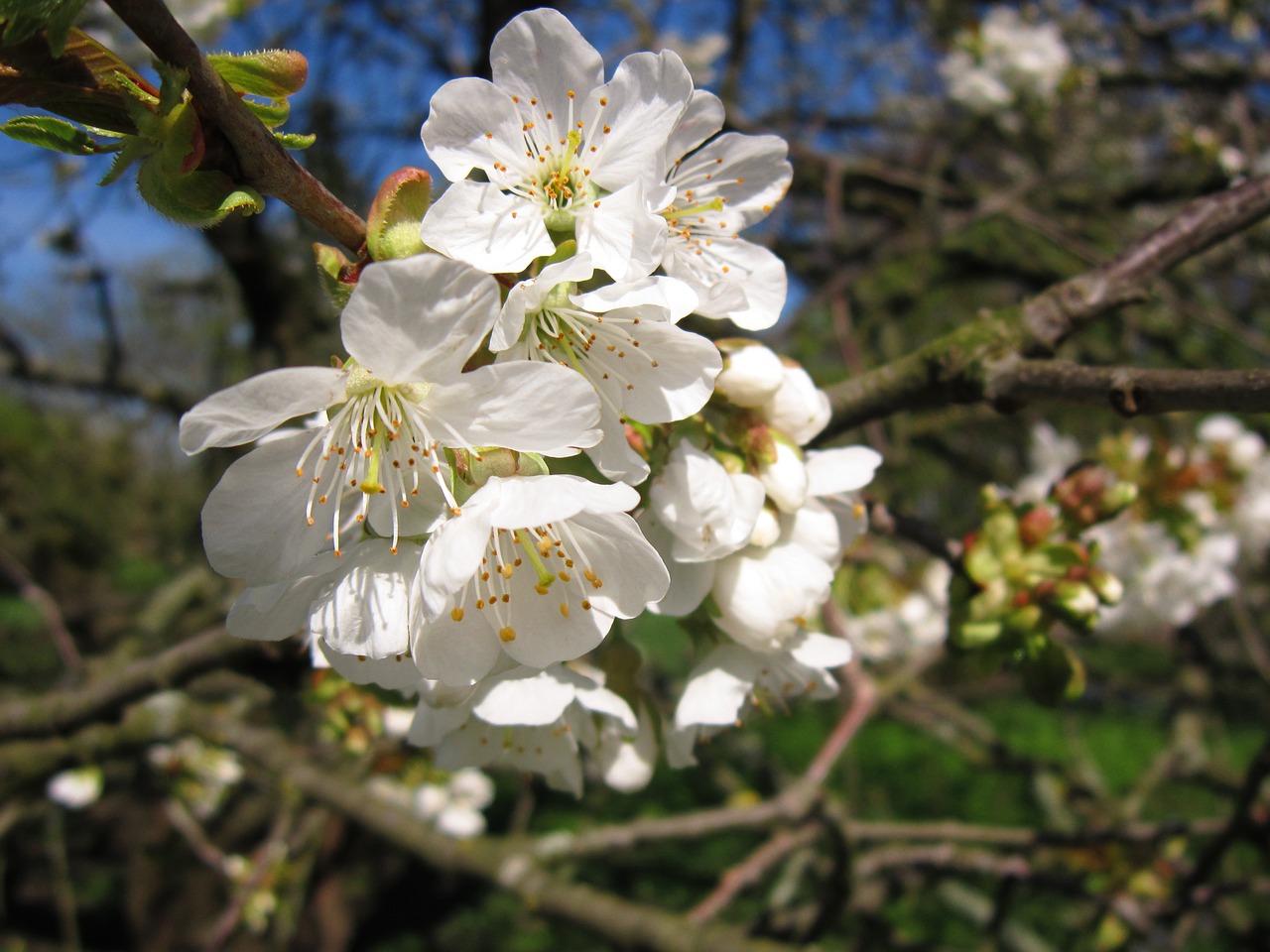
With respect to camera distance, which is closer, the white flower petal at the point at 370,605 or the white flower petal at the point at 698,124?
the white flower petal at the point at 370,605

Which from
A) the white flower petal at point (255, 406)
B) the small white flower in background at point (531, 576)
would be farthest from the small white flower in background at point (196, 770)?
the white flower petal at point (255, 406)

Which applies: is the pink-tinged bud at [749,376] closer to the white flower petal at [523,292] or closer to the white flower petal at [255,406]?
the white flower petal at [523,292]

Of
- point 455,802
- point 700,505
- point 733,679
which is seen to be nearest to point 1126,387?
point 700,505

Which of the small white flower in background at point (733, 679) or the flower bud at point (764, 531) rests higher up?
the flower bud at point (764, 531)

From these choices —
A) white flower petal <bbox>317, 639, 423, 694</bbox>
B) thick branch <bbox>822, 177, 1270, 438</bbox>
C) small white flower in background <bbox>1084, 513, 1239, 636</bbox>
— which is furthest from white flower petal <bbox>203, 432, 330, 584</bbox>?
small white flower in background <bbox>1084, 513, 1239, 636</bbox>

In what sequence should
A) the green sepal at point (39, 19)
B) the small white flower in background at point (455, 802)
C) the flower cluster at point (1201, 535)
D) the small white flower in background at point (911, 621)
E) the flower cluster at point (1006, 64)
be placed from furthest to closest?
the flower cluster at point (1006, 64) → the small white flower in background at point (911, 621) → the small white flower in background at point (455, 802) → the flower cluster at point (1201, 535) → the green sepal at point (39, 19)

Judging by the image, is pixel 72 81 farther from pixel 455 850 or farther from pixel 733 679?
pixel 455 850

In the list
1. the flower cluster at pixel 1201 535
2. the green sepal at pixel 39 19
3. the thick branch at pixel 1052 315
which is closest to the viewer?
the green sepal at pixel 39 19
